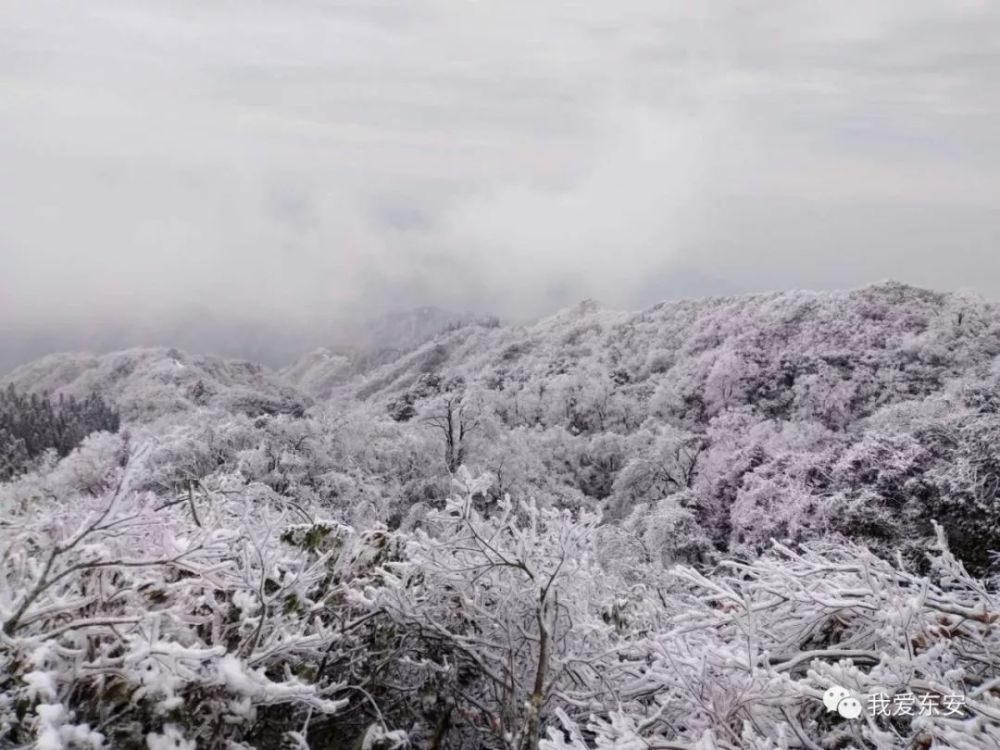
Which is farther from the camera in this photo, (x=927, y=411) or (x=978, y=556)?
(x=927, y=411)

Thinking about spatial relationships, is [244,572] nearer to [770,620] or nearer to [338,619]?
[338,619]

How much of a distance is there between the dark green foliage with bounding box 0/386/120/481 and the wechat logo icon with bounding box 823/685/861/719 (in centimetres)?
6144

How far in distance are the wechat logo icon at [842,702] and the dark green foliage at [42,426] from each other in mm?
61445

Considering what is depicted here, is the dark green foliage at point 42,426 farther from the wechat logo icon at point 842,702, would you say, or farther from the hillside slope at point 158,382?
the wechat logo icon at point 842,702

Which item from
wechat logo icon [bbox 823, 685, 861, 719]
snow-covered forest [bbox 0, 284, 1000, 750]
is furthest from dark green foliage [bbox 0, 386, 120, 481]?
wechat logo icon [bbox 823, 685, 861, 719]

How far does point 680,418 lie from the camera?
53.5 m

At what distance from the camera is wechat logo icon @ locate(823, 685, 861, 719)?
83.7 inches

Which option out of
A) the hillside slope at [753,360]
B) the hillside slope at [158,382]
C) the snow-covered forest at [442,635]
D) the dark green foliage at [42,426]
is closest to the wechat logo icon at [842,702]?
the snow-covered forest at [442,635]

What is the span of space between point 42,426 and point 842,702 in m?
80.7

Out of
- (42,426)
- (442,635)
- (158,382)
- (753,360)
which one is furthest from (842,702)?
(158,382)

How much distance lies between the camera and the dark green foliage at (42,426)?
59000 mm

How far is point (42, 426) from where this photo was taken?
67.7 metres

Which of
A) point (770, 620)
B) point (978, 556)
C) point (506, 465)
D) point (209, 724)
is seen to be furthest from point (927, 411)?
point (209, 724)

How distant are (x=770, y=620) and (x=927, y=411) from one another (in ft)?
98.6
